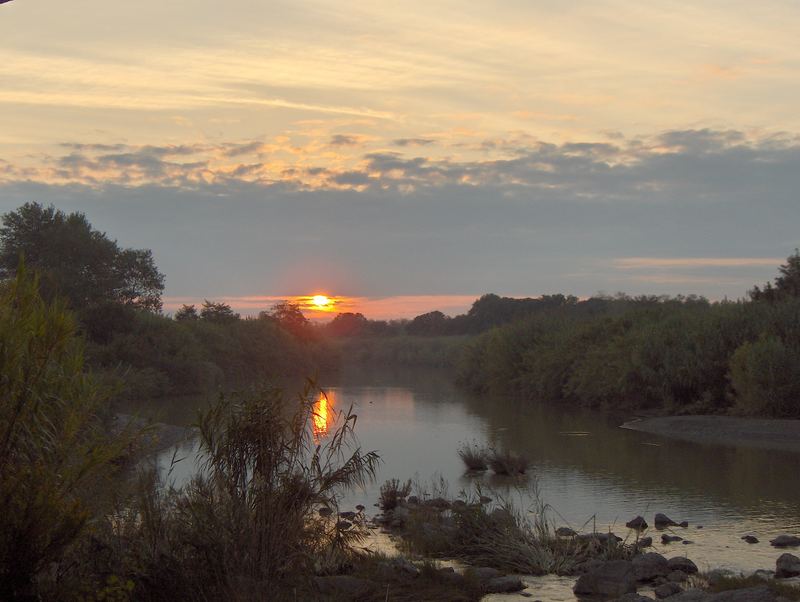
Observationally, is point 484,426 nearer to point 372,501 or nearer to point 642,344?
point 642,344

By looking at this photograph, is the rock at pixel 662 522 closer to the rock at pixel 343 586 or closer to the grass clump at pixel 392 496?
the grass clump at pixel 392 496

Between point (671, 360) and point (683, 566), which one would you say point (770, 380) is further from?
point (683, 566)

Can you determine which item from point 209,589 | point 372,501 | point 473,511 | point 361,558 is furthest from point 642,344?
point 209,589

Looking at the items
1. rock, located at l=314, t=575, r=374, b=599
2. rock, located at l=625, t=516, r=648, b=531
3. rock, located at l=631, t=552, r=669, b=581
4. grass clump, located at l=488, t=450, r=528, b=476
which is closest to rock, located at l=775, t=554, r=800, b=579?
rock, located at l=631, t=552, r=669, b=581

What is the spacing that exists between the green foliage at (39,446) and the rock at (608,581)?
5.44m

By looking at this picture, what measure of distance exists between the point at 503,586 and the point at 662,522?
17.3 feet

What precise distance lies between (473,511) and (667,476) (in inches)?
376

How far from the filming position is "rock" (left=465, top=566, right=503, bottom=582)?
432 inches

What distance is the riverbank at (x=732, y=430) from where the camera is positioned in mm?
26859

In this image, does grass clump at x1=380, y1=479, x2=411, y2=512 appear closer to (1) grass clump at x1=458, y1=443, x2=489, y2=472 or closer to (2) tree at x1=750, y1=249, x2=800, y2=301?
(1) grass clump at x1=458, y1=443, x2=489, y2=472

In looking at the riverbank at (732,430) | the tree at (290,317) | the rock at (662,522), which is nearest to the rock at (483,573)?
the rock at (662,522)

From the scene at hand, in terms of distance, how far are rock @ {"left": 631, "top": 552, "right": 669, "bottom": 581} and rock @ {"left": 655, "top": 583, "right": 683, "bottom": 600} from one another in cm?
61

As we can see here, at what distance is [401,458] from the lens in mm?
23562

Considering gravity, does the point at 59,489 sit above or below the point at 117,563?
above
